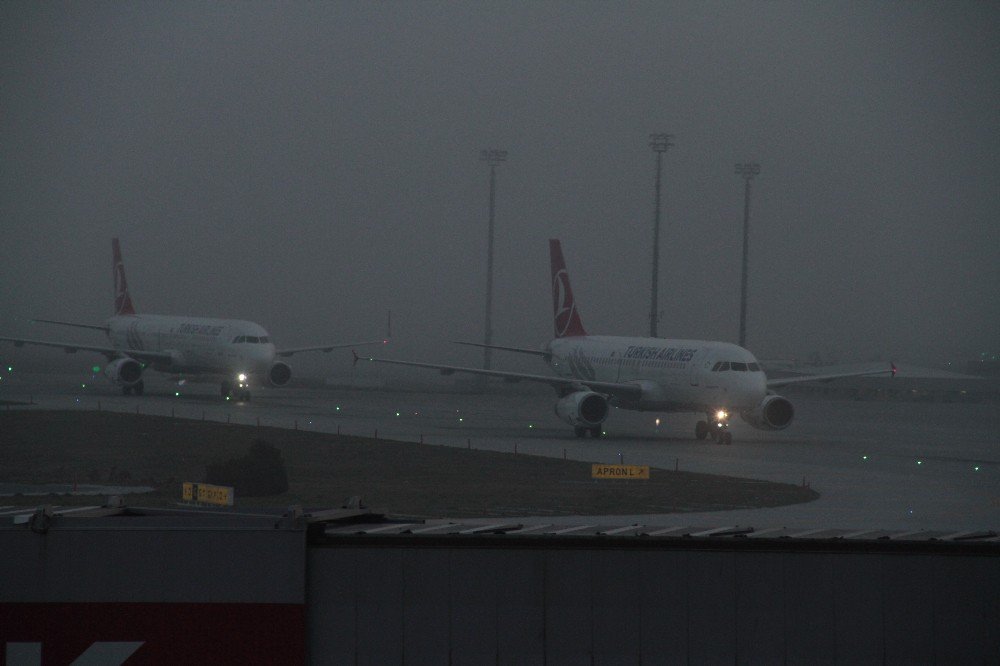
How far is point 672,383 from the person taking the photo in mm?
60531

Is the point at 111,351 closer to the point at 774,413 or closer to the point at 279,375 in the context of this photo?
the point at 279,375

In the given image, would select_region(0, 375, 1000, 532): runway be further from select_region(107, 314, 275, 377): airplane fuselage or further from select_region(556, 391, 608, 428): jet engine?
select_region(107, 314, 275, 377): airplane fuselage

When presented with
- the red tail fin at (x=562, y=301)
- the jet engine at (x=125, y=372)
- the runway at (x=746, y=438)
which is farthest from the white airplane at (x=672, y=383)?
the jet engine at (x=125, y=372)

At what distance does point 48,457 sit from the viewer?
163 feet

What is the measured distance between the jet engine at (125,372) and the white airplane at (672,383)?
1204 inches

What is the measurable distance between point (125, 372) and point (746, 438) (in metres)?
47.0

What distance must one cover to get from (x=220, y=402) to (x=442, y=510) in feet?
174

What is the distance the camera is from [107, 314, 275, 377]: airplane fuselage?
284 ft

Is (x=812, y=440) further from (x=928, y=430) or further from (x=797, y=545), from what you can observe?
(x=797, y=545)

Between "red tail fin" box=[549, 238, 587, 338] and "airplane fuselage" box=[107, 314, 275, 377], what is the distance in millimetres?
20858

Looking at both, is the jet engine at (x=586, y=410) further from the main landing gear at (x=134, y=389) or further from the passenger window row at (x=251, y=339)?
the main landing gear at (x=134, y=389)

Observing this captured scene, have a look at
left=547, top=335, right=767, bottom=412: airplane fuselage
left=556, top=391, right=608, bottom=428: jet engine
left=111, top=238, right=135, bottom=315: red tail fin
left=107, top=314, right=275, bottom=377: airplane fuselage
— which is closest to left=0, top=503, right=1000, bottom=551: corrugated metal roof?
left=547, top=335, right=767, bottom=412: airplane fuselage

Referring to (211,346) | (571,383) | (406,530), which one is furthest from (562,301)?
(406,530)

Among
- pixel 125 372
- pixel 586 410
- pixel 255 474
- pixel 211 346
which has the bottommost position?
pixel 255 474
